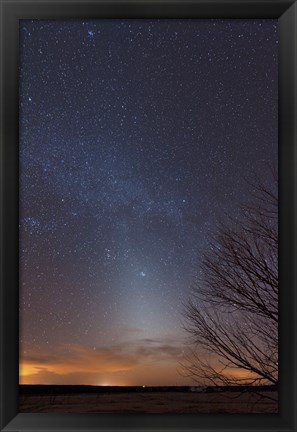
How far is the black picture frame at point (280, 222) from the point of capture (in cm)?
142

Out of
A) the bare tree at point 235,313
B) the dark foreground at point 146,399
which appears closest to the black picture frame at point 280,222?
the dark foreground at point 146,399

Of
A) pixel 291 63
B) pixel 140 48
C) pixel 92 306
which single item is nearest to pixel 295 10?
Answer: pixel 291 63

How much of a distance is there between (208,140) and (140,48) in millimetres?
344

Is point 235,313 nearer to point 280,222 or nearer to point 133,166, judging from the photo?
point 280,222

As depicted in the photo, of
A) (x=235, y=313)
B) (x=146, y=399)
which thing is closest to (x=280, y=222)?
(x=235, y=313)

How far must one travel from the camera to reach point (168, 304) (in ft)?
5.38

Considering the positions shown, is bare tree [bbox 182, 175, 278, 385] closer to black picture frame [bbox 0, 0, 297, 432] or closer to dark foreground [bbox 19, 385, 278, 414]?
dark foreground [bbox 19, 385, 278, 414]

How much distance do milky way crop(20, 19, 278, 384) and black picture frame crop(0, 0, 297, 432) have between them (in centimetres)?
13

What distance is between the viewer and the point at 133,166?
165 cm

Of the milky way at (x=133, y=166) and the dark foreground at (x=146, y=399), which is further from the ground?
the milky way at (x=133, y=166)

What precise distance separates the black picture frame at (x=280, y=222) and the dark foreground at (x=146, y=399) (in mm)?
73

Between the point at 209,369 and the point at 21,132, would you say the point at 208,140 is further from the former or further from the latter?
the point at 209,369

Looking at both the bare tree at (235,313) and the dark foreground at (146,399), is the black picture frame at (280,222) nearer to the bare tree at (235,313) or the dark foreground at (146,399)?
the dark foreground at (146,399)

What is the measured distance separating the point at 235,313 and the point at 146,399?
15.8 inches
